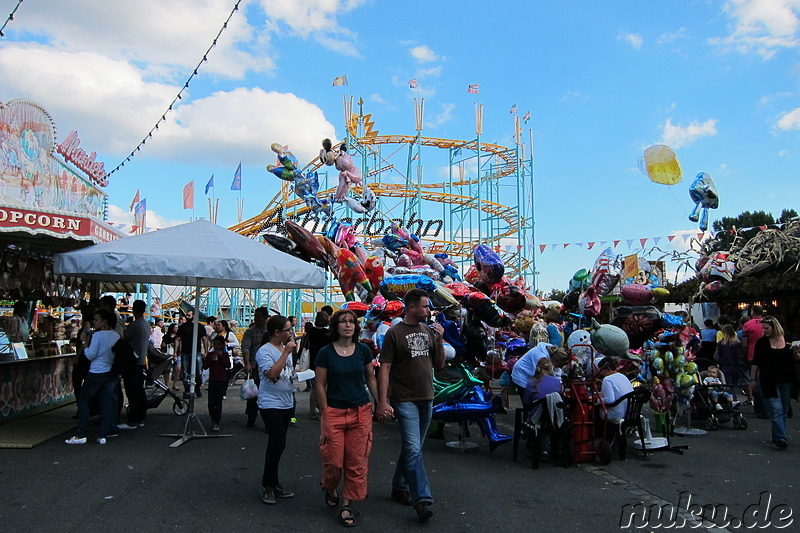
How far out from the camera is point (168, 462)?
5746 mm

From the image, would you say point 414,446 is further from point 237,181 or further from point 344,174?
point 237,181

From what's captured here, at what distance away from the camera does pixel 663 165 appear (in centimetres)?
1133

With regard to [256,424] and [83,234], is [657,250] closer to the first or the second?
[256,424]

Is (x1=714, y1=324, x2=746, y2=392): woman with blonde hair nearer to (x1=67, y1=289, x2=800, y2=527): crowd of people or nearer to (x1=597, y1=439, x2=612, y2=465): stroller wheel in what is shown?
(x1=67, y1=289, x2=800, y2=527): crowd of people

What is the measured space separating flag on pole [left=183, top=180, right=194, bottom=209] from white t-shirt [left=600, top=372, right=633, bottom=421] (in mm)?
23134

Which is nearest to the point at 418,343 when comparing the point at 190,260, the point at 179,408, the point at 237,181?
the point at 190,260

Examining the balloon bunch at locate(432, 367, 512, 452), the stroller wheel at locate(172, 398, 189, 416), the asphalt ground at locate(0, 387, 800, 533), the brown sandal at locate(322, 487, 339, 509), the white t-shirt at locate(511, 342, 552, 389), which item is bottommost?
the stroller wheel at locate(172, 398, 189, 416)

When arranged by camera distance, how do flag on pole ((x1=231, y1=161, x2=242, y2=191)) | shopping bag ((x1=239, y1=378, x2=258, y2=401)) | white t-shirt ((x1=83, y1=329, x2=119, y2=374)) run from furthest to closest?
1. flag on pole ((x1=231, y1=161, x2=242, y2=191))
2. white t-shirt ((x1=83, y1=329, x2=119, y2=374))
3. shopping bag ((x1=239, y1=378, x2=258, y2=401))

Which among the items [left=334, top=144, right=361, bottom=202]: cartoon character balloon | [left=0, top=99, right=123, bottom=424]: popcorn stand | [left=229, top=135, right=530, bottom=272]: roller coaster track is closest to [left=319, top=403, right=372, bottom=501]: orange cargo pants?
[left=0, top=99, right=123, bottom=424]: popcorn stand

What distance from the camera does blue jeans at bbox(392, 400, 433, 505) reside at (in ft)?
13.4

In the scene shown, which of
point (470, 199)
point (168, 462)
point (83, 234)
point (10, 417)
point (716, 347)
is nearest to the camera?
point (168, 462)

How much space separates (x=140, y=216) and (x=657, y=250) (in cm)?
2302

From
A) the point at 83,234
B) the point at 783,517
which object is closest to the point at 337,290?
the point at 83,234

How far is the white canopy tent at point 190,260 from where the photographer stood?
20.0 feet
